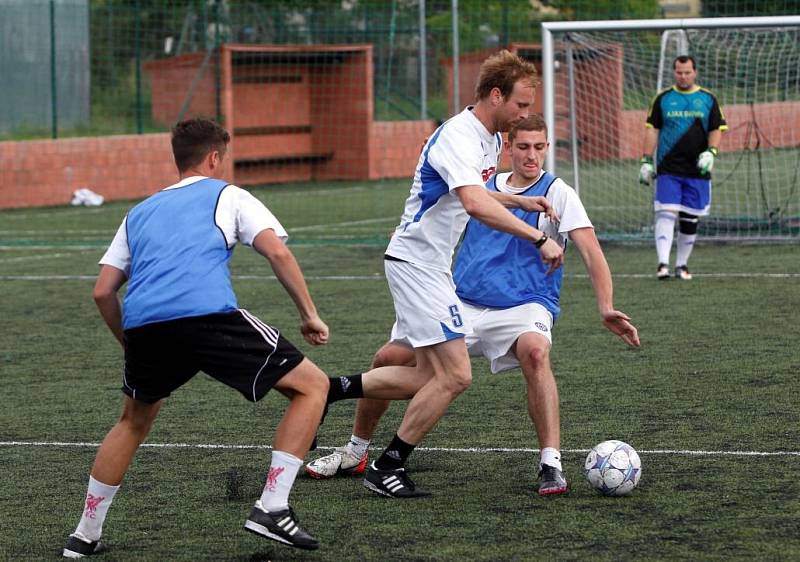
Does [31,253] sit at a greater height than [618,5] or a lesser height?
lesser

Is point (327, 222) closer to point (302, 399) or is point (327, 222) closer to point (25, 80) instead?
point (25, 80)

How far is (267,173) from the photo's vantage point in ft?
87.7

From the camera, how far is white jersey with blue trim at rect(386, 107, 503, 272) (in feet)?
19.2

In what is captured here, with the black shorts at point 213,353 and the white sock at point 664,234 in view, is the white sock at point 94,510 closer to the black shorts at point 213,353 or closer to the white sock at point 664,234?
the black shorts at point 213,353

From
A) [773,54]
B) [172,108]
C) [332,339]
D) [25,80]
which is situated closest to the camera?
[332,339]

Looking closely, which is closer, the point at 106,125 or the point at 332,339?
the point at 332,339

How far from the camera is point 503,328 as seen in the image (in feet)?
20.2

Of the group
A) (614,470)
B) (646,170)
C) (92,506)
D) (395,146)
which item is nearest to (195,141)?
(92,506)

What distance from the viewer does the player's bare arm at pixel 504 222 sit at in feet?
18.3

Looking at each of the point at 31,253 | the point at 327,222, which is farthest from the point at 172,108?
the point at 31,253

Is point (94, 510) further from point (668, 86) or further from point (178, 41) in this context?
point (178, 41)

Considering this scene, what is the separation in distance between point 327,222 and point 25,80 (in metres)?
6.11

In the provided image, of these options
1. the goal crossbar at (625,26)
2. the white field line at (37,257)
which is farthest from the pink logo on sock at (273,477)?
the white field line at (37,257)

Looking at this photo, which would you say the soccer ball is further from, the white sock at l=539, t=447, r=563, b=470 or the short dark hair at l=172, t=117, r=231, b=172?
the short dark hair at l=172, t=117, r=231, b=172
